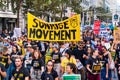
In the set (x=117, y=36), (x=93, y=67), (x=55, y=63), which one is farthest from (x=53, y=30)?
(x=117, y=36)

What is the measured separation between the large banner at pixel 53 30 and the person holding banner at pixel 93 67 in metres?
0.86

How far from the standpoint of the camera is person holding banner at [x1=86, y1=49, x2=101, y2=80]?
13547 mm

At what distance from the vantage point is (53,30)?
1482cm

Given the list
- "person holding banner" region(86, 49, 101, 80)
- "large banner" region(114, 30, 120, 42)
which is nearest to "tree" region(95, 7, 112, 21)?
"large banner" region(114, 30, 120, 42)

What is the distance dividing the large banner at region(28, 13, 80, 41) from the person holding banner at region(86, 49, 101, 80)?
0.86 m

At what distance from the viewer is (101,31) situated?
31.7 meters

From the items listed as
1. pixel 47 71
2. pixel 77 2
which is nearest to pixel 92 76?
pixel 47 71

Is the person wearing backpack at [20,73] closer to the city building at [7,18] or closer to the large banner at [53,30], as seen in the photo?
the large banner at [53,30]

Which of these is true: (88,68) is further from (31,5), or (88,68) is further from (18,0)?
(31,5)

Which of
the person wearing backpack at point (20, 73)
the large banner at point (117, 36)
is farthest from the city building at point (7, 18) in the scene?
the person wearing backpack at point (20, 73)

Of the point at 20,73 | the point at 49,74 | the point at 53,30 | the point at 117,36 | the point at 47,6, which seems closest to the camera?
the point at 20,73

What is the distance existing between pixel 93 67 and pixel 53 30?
203 centimetres

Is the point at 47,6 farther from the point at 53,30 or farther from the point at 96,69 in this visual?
the point at 96,69

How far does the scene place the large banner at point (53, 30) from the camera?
1432cm
